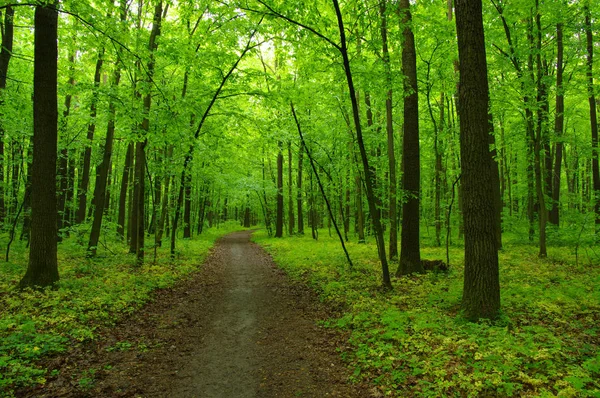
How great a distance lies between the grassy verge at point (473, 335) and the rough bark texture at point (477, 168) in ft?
1.83

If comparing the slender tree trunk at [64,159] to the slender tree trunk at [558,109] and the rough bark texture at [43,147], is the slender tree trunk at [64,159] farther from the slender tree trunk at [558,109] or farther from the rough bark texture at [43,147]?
the slender tree trunk at [558,109]

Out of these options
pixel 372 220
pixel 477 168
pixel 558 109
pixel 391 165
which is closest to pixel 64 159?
pixel 372 220

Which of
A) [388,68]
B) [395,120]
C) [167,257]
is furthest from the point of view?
[395,120]

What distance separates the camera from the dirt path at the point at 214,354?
4.63 metres

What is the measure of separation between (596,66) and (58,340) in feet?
69.3

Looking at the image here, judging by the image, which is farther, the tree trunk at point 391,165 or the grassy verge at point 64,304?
the tree trunk at point 391,165

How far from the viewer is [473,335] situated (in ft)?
16.9

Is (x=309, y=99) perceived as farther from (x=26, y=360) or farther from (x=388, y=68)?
(x=26, y=360)

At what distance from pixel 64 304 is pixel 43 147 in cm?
384

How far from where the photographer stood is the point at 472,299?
607cm

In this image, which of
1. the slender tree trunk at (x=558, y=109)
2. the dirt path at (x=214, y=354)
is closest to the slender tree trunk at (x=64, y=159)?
the dirt path at (x=214, y=354)

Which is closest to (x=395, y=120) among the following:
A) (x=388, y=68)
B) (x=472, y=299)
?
(x=388, y=68)

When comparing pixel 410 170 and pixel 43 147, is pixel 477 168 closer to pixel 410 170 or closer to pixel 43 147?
pixel 410 170

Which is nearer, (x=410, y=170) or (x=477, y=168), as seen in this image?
(x=477, y=168)
